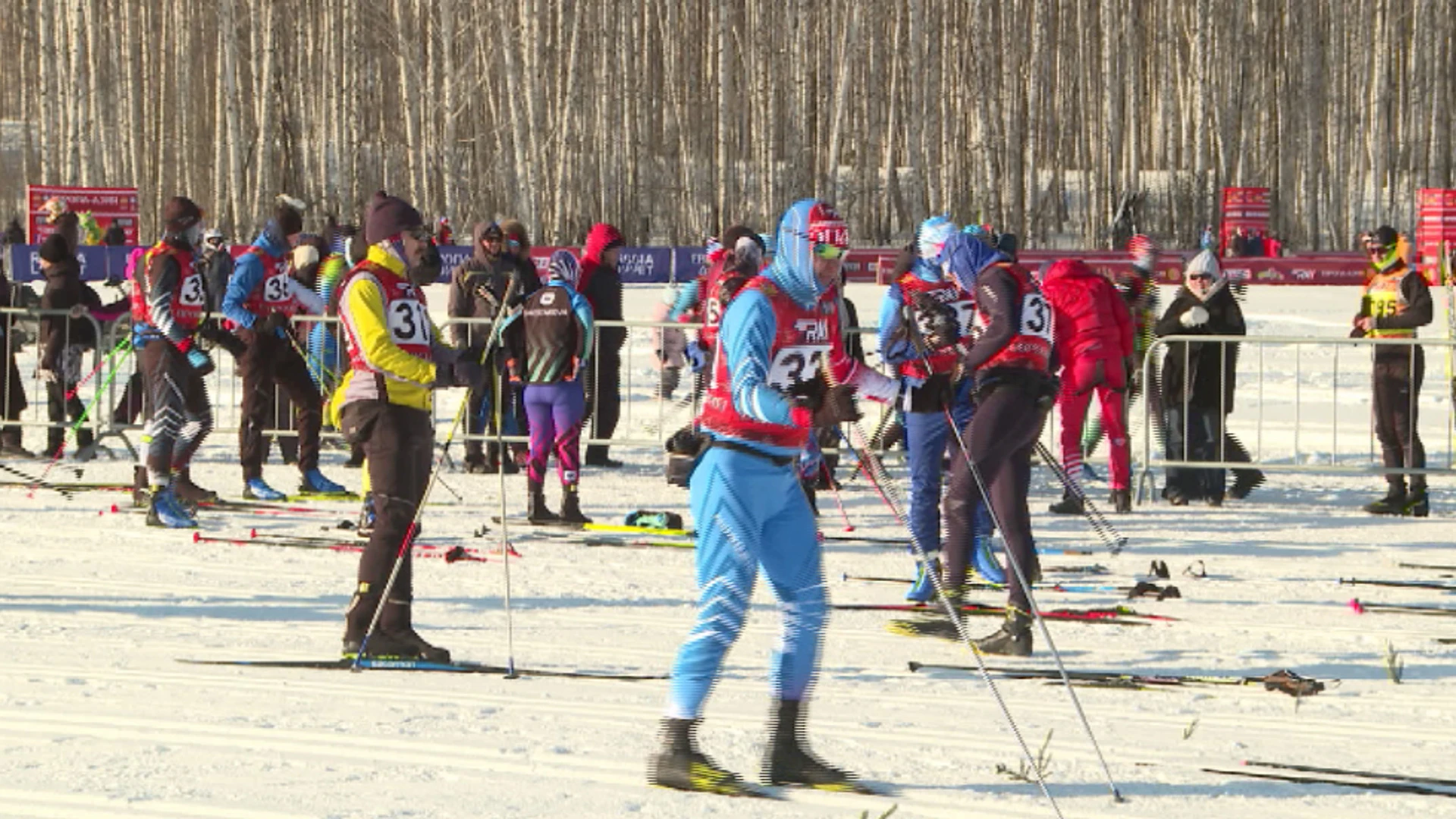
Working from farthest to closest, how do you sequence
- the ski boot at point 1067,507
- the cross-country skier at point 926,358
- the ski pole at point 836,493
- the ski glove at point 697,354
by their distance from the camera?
the ski boot at point 1067,507 < the ski glove at point 697,354 < the ski pole at point 836,493 < the cross-country skier at point 926,358

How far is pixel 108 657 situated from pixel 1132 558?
18.8ft

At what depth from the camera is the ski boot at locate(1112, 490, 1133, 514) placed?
13.8 meters

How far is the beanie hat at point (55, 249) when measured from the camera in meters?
16.3

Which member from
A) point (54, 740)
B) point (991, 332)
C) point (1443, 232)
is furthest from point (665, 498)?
point (1443, 232)

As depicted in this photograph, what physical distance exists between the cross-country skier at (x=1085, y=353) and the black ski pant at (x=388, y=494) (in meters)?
6.39

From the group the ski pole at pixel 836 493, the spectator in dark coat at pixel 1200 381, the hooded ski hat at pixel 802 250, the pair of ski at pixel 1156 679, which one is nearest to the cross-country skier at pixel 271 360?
the ski pole at pixel 836 493

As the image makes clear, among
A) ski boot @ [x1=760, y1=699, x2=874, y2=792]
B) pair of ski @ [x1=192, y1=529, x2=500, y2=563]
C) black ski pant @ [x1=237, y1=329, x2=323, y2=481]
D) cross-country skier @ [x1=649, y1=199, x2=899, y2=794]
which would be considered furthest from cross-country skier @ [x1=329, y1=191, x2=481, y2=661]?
black ski pant @ [x1=237, y1=329, x2=323, y2=481]

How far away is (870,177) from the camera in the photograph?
145ft

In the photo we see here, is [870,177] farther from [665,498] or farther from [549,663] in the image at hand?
[549,663]

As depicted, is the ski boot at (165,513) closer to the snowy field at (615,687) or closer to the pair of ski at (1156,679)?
the snowy field at (615,687)

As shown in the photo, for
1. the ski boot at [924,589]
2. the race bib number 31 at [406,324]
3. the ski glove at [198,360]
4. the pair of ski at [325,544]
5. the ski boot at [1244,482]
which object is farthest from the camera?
the ski boot at [1244,482]

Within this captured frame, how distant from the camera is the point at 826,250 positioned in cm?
629

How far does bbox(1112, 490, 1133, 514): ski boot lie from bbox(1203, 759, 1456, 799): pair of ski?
7352 millimetres

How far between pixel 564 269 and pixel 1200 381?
4.58 metres
